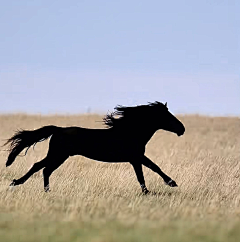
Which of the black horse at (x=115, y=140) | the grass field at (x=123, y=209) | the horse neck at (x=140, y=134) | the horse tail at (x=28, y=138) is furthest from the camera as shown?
the horse tail at (x=28, y=138)

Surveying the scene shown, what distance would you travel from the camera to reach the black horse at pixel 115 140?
9.59 meters

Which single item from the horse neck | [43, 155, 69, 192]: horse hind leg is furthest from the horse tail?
the horse neck

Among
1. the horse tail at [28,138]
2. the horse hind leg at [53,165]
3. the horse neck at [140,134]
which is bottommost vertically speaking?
the horse hind leg at [53,165]

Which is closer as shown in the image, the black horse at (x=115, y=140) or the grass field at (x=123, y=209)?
the grass field at (x=123, y=209)

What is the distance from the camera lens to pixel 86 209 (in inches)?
302

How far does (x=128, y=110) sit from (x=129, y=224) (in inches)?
155

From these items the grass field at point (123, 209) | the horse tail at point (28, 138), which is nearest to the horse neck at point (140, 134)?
the grass field at point (123, 209)

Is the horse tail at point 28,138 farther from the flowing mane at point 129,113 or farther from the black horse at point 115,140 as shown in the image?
the flowing mane at point 129,113

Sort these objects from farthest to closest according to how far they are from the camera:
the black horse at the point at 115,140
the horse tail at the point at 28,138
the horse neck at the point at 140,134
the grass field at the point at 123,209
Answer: the horse tail at the point at 28,138 < the horse neck at the point at 140,134 < the black horse at the point at 115,140 < the grass field at the point at 123,209

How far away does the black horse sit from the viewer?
9.59 m

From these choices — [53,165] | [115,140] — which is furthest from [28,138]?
[115,140]

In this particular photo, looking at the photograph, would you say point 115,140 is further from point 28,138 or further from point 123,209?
point 123,209

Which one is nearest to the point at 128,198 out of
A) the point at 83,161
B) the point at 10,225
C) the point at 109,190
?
the point at 109,190

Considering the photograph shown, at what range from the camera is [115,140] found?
9.72 m
